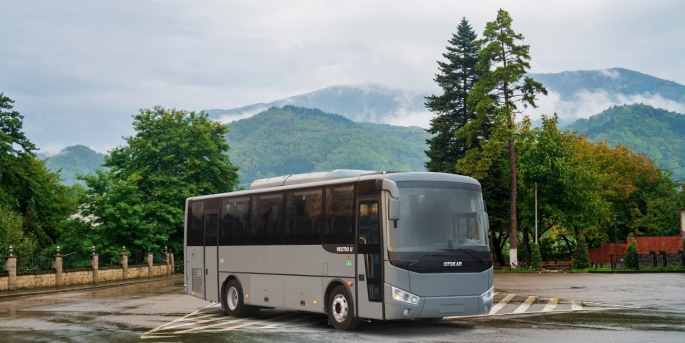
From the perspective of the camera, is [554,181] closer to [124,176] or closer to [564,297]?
[124,176]

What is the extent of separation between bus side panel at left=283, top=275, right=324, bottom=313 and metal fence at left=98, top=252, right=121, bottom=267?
3100 centimetres

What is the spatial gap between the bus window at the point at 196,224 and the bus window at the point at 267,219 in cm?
300

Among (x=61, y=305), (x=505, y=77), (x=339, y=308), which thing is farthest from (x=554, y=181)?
(x=339, y=308)

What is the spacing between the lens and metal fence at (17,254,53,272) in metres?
37.2

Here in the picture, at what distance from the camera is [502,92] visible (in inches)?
2175

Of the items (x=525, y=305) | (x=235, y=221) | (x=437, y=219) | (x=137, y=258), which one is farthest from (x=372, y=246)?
(x=137, y=258)

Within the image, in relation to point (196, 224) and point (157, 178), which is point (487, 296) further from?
point (157, 178)

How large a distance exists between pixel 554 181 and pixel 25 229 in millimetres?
40507

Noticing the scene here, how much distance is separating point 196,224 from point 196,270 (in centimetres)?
131

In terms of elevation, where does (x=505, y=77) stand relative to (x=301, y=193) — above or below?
above

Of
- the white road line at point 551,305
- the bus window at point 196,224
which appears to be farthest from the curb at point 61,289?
the white road line at point 551,305

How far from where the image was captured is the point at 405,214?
15141mm

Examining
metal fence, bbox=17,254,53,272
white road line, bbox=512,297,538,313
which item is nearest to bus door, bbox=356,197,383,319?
white road line, bbox=512,297,538,313

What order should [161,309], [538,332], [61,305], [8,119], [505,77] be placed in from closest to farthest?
[538,332], [161,309], [61,305], [8,119], [505,77]
